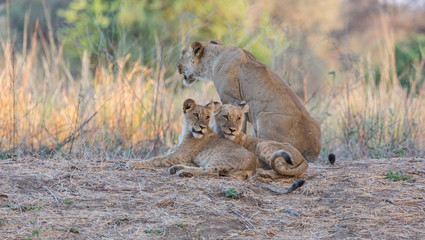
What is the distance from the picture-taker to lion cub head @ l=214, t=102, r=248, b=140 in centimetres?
559

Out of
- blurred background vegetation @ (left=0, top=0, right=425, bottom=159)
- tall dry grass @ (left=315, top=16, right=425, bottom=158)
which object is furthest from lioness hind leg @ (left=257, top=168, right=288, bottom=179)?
tall dry grass @ (left=315, top=16, right=425, bottom=158)

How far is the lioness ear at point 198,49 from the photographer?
7.35 meters

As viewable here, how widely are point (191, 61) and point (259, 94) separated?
1274mm

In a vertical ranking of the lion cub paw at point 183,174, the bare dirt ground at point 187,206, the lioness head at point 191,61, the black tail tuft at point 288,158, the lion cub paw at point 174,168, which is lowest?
the bare dirt ground at point 187,206

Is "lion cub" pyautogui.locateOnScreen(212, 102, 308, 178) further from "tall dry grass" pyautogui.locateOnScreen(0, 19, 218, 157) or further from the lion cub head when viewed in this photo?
"tall dry grass" pyautogui.locateOnScreen(0, 19, 218, 157)

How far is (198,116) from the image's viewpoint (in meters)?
5.41

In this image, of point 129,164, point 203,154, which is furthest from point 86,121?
point 203,154

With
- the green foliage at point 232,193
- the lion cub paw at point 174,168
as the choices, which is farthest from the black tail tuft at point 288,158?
the lion cub paw at point 174,168

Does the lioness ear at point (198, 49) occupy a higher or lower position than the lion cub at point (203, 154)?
higher

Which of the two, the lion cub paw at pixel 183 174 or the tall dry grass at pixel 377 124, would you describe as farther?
the tall dry grass at pixel 377 124

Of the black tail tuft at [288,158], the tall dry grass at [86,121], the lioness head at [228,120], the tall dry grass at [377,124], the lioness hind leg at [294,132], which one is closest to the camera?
the black tail tuft at [288,158]

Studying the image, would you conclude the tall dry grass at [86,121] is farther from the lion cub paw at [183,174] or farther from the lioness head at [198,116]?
the lion cub paw at [183,174]

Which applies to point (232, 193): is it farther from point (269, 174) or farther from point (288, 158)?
point (269, 174)

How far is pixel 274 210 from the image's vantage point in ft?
14.3
